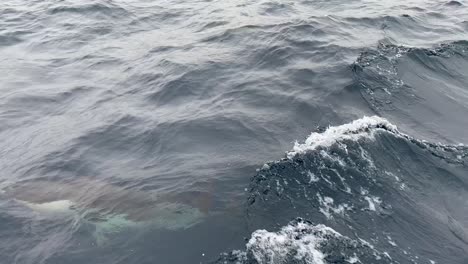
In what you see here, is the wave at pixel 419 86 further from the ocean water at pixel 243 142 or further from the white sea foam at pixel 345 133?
the white sea foam at pixel 345 133

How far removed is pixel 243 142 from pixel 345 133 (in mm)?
2364

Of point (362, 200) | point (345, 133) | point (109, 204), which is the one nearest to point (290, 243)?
point (362, 200)

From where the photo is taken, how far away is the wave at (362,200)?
7.14 metres

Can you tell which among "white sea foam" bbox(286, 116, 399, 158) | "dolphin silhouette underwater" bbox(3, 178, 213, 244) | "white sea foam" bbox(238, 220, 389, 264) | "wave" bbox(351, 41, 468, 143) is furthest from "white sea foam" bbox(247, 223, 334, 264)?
"wave" bbox(351, 41, 468, 143)

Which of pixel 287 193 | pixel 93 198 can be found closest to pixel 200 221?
pixel 287 193

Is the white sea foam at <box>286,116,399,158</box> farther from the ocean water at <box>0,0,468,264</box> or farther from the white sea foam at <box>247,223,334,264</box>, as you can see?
the white sea foam at <box>247,223,334,264</box>

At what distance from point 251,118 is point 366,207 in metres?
4.20

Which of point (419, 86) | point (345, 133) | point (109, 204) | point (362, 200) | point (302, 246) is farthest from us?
point (419, 86)

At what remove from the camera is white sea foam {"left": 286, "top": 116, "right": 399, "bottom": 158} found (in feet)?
31.0

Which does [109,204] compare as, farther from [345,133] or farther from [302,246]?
[345,133]

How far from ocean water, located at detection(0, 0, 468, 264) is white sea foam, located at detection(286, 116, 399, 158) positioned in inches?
1.7

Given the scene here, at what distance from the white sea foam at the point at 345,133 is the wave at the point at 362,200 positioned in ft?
0.07

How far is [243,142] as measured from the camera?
10305 millimetres

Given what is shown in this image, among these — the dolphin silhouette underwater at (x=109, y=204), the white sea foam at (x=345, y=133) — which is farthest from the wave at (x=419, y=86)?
the dolphin silhouette underwater at (x=109, y=204)
